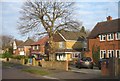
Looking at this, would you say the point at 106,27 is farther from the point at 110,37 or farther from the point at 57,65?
the point at 57,65

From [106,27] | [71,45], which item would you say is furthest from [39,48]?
[106,27]

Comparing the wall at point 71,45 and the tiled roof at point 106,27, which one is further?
the wall at point 71,45

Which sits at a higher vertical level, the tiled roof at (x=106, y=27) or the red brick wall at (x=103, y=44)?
the tiled roof at (x=106, y=27)

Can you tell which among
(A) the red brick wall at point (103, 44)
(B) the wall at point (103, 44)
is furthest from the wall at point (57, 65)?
(B) the wall at point (103, 44)

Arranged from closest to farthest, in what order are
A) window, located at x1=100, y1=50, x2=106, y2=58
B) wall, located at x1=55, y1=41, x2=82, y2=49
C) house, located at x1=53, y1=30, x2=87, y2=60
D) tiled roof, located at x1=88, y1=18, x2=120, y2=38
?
tiled roof, located at x1=88, y1=18, x2=120, y2=38 → window, located at x1=100, y1=50, x2=106, y2=58 → house, located at x1=53, y1=30, x2=87, y2=60 → wall, located at x1=55, y1=41, x2=82, y2=49

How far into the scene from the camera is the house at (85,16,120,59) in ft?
142

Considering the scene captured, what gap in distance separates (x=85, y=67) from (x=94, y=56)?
12.4 m

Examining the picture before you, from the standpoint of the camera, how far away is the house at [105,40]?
43.1m

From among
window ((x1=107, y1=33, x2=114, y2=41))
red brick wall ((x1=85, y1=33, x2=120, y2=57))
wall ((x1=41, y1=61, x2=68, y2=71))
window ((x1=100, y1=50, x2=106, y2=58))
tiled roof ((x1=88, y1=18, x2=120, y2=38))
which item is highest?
tiled roof ((x1=88, y1=18, x2=120, y2=38))

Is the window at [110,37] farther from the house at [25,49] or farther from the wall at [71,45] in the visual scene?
the house at [25,49]

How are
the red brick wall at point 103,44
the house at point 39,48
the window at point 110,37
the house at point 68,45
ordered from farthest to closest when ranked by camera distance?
1. the house at point 39,48
2. the house at point 68,45
3. the window at point 110,37
4. the red brick wall at point 103,44

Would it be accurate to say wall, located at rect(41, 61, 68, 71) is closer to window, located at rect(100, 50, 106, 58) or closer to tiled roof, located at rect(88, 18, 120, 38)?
window, located at rect(100, 50, 106, 58)

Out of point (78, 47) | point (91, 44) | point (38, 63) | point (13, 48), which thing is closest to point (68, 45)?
point (78, 47)

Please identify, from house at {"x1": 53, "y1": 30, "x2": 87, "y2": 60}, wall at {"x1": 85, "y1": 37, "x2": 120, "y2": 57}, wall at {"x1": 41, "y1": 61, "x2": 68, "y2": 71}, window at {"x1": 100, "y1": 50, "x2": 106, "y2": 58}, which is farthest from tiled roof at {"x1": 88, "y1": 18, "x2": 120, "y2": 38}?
wall at {"x1": 41, "y1": 61, "x2": 68, "y2": 71}
